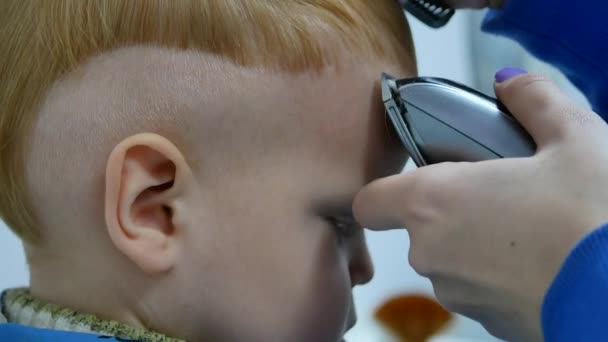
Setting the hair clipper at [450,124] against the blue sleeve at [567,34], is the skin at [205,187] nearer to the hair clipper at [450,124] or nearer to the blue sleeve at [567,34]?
the hair clipper at [450,124]

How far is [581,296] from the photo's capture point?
42 cm

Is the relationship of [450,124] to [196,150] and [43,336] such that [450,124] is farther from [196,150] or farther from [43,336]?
[43,336]

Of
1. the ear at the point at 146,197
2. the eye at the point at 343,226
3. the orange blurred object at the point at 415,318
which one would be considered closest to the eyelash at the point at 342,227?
the eye at the point at 343,226

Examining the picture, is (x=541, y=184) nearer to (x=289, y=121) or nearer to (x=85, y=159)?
(x=289, y=121)

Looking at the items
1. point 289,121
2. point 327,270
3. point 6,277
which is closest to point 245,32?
point 289,121

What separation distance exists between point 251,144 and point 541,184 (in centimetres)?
20

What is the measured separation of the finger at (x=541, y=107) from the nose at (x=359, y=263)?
0.55 ft

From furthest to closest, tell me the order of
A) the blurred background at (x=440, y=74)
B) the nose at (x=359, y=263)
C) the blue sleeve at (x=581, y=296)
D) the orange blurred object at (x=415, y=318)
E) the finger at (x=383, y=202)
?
1. the blurred background at (x=440, y=74)
2. the orange blurred object at (x=415, y=318)
3. the nose at (x=359, y=263)
4. the finger at (x=383, y=202)
5. the blue sleeve at (x=581, y=296)

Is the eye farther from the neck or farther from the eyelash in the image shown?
the neck

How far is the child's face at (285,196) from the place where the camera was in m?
0.55

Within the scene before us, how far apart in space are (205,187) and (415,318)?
A: 1.86ft

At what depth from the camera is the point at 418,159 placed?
0.55 m

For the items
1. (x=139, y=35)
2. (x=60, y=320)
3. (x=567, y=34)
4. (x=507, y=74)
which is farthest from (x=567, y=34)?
(x=60, y=320)

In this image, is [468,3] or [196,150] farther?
[468,3]
